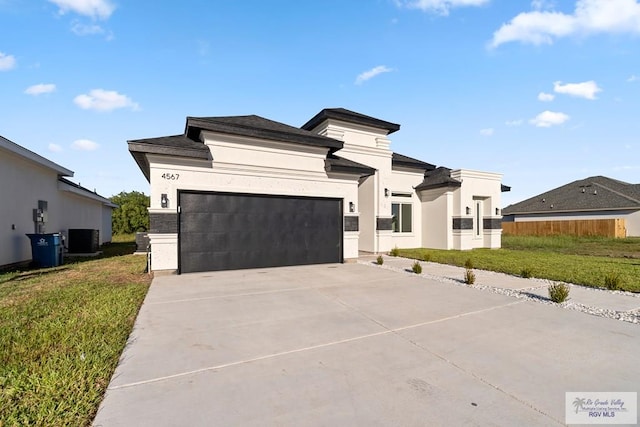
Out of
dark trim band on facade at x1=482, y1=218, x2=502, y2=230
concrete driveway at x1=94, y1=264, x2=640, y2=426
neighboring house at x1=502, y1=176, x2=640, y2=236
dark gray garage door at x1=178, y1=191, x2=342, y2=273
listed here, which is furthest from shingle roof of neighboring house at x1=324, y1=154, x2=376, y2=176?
neighboring house at x1=502, y1=176, x2=640, y2=236

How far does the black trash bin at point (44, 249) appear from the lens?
9820mm

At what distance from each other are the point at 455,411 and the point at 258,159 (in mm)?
8493

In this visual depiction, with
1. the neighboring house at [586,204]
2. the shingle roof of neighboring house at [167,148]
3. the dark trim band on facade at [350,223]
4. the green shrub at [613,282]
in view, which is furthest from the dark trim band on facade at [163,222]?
the neighboring house at [586,204]

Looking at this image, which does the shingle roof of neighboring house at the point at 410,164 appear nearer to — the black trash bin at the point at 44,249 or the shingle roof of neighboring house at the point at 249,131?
the shingle roof of neighboring house at the point at 249,131

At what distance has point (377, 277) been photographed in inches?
317

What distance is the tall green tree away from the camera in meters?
28.7

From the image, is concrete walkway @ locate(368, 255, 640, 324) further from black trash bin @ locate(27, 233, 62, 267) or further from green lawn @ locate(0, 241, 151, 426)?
black trash bin @ locate(27, 233, 62, 267)

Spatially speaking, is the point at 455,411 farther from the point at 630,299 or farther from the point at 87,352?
the point at 630,299

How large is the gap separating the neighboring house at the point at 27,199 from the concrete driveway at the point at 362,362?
309 inches

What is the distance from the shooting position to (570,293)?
6.33m

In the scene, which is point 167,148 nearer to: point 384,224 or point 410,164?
point 384,224

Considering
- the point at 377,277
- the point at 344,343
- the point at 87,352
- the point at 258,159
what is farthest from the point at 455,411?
the point at 258,159

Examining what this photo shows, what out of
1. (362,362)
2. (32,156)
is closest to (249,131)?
(362,362)

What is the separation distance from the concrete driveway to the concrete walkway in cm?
57
